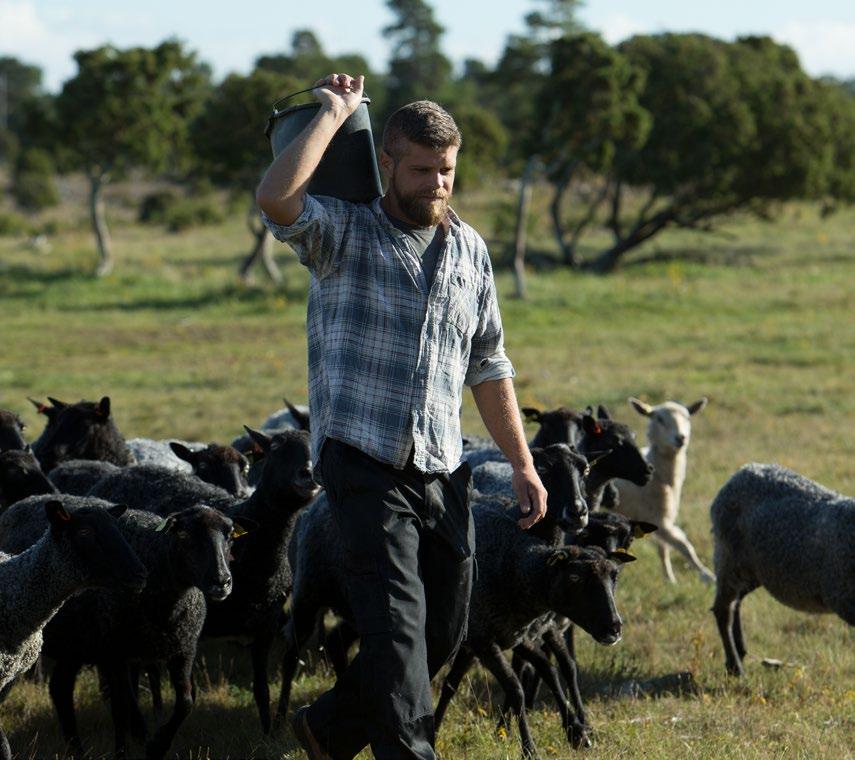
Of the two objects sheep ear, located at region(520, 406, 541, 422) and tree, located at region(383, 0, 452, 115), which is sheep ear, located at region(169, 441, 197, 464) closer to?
sheep ear, located at region(520, 406, 541, 422)

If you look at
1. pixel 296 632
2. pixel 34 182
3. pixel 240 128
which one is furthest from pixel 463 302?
pixel 34 182

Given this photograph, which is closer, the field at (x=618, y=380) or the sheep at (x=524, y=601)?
the sheep at (x=524, y=601)

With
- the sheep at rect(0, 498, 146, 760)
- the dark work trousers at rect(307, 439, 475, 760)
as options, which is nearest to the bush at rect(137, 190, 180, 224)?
the sheep at rect(0, 498, 146, 760)

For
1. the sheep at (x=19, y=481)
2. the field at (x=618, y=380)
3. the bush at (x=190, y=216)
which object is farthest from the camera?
the bush at (x=190, y=216)

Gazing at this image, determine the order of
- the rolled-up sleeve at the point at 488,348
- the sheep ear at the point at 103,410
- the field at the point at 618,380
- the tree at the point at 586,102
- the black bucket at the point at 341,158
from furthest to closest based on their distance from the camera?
the tree at the point at 586,102 → the sheep ear at the point at 103,410 → the field at the point at 618,380 → the rolled-up sleeve at the point at 488,348 → the black bucket at the point at 341,158

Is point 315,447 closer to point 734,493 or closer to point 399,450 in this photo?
point 399,450

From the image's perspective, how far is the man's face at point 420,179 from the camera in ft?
13.4

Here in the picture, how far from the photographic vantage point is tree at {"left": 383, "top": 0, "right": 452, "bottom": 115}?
8494 centimetres

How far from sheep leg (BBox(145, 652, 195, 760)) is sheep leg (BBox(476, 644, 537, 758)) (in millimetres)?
1423

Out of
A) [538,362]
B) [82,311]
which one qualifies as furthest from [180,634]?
[82,311]

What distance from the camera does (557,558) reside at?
241 inches

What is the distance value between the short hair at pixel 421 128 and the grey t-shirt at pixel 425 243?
0.24 metres

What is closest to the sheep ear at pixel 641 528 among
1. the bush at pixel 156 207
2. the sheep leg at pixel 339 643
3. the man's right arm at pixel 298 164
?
the sheep leg at pixel 339 643

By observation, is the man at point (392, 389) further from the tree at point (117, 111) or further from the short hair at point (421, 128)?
the tree at point (117, 111)
